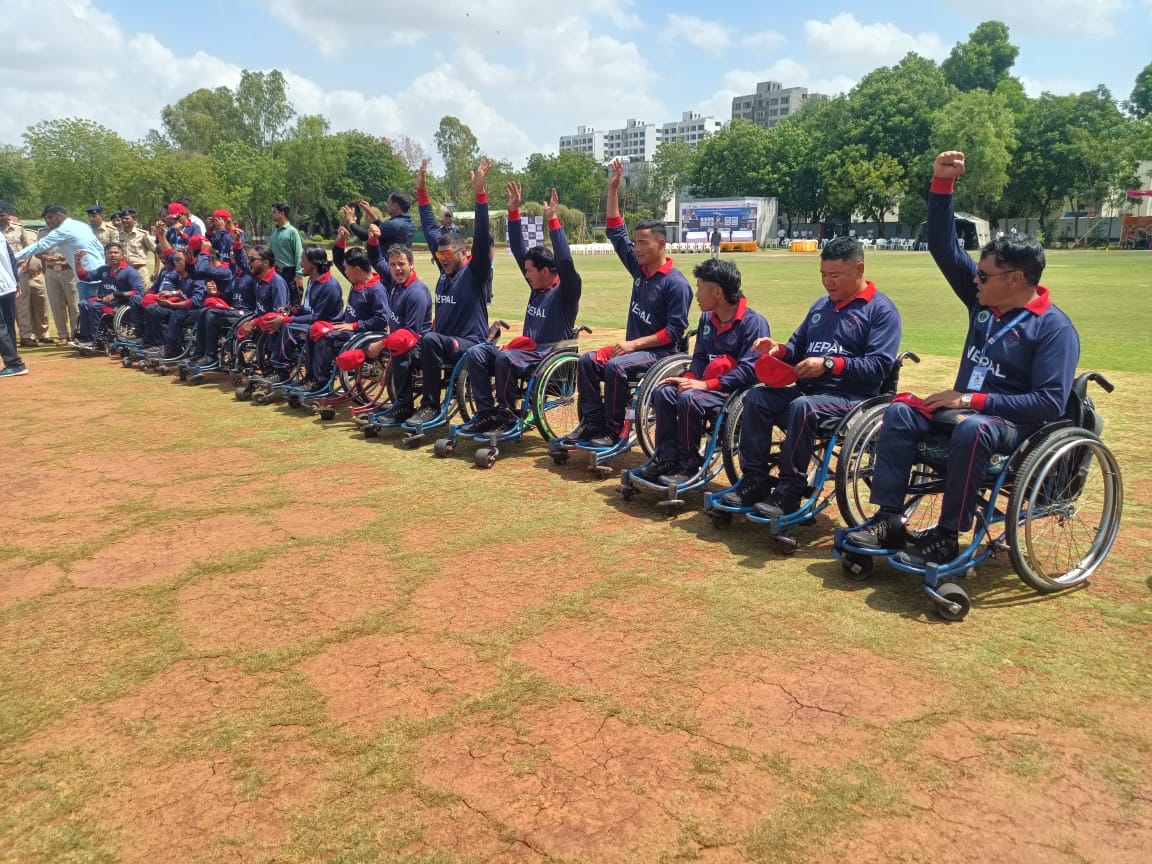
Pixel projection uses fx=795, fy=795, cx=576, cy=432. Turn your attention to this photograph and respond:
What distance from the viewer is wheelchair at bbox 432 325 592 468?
5.87 m

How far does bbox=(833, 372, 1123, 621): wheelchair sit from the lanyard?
1.44ft

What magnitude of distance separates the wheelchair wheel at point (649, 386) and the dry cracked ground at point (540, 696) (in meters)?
0.60

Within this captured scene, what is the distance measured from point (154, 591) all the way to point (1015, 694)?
3.72 metres

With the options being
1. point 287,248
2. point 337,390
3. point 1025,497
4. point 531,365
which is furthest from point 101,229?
point 1025,497

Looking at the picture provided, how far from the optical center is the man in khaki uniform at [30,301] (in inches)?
474

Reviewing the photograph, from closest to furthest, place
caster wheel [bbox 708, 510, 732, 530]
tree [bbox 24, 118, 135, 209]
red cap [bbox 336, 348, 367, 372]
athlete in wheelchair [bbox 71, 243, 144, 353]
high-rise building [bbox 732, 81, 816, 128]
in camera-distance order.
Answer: caster wheel [bbox 708, 510, 732, 530] < red cap [bbox 336, 348, 367, 372] < athlete in wheelchair [bbox 71, 243, 144, 353] < tree [bbox 24, 118, 135, 209] < high-rise building [bbox 732, 81, 816, 128]

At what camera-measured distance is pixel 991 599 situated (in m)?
3.59

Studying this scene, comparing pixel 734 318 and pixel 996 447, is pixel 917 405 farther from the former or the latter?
pixel 734 318

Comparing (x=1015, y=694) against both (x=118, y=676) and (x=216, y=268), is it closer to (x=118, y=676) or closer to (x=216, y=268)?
(x=118, y=676)

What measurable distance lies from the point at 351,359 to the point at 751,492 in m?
3.87

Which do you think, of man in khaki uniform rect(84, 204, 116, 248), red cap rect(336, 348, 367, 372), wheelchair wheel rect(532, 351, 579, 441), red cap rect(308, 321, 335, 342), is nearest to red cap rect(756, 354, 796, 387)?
wheelchair wheel rect(532, 351, 579, 441)

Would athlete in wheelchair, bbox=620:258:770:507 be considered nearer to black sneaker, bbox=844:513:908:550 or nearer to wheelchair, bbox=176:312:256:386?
black sneaker, bbox=844:513:908:550

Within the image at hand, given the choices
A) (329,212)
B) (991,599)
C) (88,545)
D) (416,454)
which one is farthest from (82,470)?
(329,212)

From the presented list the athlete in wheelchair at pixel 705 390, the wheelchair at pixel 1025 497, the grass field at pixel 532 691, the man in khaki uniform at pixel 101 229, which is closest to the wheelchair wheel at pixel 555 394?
the grass field at pixel 532 691
